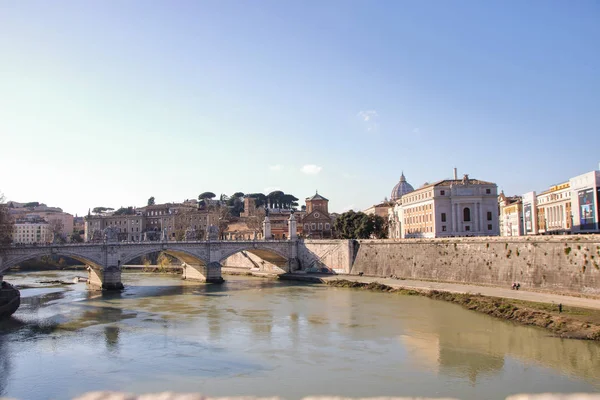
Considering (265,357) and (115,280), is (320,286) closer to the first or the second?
(115,280)

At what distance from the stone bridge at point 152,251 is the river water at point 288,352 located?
6.36 meters

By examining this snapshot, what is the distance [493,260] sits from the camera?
31.2 m

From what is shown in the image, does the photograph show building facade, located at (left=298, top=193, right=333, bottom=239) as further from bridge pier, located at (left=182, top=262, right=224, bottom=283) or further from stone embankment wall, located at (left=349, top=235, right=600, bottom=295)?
bridge pier, located at (left=182, top=262, right=224, bottom=283)

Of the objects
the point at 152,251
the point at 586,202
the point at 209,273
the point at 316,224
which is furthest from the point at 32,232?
the point at 586,202

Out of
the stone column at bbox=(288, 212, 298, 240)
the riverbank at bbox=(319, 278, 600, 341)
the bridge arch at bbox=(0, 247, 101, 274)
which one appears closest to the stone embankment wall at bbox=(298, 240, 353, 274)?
the stone column at bbox=(288, 212, 298, 240)

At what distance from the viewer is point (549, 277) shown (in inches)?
1046

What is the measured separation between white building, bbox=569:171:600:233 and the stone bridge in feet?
79.5

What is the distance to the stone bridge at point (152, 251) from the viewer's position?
34.7m

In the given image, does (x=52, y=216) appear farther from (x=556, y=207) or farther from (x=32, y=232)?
(x=556, y=207)

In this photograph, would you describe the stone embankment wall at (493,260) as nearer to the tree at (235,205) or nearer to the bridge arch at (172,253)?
the bridge arch at (172,253)

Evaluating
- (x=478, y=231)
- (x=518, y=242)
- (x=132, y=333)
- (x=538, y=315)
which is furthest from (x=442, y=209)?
(x=132, y=333)

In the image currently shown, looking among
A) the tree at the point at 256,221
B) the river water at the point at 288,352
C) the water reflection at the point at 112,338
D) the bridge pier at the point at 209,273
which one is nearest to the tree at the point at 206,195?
the tree at the point at 256,221

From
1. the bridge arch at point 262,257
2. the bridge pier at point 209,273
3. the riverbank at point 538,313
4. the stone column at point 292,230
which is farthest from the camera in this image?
the stone column at point 292,230

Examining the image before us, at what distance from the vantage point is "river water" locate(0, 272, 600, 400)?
47.7 feet
